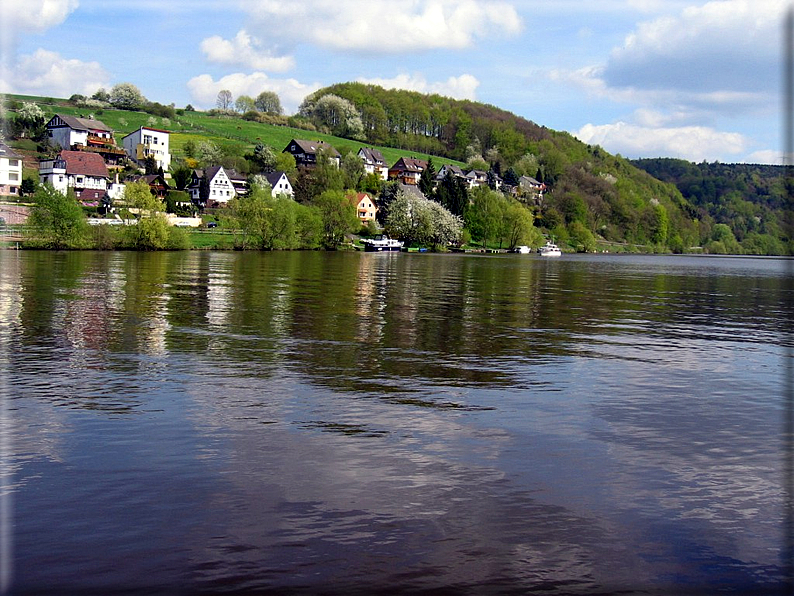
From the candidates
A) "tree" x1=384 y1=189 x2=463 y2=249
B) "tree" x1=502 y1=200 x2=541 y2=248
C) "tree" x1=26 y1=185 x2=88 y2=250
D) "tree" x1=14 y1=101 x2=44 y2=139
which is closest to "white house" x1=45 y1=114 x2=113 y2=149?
"tree" x1=14 y1=101 x2=44 y2=139

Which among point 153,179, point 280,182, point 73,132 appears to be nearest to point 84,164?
point 153,179

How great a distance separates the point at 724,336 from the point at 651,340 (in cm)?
452

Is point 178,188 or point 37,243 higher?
point 178,188

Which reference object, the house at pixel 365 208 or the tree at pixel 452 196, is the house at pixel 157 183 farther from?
the tree at pixel 452 196

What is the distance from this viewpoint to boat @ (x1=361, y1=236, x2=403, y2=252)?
14481cm

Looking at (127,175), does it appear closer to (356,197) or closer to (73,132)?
(73,132)

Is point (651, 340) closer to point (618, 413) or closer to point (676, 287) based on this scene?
point (618, 413)

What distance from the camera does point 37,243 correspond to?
3871 inches

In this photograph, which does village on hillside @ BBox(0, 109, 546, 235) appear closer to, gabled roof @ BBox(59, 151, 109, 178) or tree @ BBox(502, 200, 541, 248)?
gabled roof @ BBox(59, 151, 109, 178)

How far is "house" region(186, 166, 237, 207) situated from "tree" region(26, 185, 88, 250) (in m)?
62.1

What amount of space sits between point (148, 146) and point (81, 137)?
15.6 meters

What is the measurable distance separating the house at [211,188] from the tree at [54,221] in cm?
6208

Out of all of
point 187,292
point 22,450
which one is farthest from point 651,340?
point 187,292

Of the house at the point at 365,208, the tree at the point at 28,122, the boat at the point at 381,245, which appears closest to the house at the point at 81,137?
the tree at the point at 28,122
